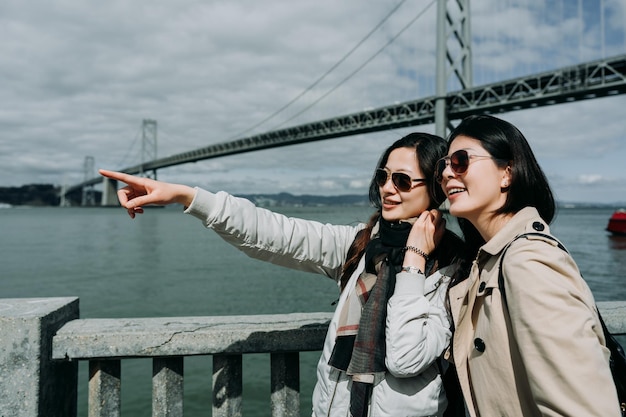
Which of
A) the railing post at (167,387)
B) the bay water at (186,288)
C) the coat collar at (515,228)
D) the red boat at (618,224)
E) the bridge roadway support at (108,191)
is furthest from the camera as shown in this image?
the bridge roadway support at (108,191)

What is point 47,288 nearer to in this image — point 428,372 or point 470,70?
point 428,372

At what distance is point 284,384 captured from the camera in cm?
139

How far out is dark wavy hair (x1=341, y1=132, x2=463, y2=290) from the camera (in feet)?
3.81

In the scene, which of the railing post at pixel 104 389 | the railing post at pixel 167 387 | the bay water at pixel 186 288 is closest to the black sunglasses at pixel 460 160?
the railing post at pixel 167 387

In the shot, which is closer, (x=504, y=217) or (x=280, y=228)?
(x=504, y=217)

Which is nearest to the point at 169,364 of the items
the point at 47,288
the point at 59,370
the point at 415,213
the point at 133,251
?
the point at 59,370

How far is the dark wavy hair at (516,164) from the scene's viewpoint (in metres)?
1.00

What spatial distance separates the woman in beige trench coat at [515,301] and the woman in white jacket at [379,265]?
0.26 ft

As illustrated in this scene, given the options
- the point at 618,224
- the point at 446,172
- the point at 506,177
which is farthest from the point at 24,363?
the point at 618,224

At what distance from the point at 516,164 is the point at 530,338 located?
40cm

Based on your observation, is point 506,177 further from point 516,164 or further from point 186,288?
point 186,288

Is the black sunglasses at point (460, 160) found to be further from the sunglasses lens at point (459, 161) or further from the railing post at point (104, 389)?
the railing post at point (104, 389)

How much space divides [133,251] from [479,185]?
55.7 feet

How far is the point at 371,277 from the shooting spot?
1.13 metres
